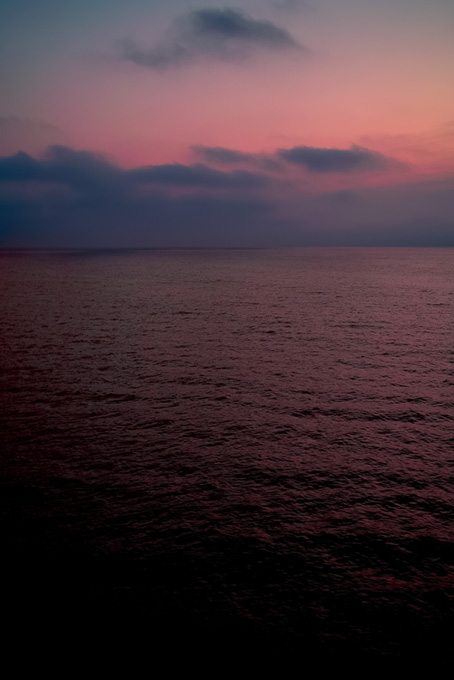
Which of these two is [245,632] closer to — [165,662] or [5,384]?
[165,662]

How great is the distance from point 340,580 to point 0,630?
8459 mm

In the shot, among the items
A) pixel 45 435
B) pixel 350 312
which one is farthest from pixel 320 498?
pixel 350 312

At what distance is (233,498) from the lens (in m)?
16.6

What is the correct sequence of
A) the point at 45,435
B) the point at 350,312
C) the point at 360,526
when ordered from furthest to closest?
the point at 350,312, the point at 45,435, the point at 360,526

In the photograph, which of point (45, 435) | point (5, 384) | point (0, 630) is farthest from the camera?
point (5, 384)

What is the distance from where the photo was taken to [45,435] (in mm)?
21688

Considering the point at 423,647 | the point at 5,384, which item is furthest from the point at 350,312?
the point at 423,647

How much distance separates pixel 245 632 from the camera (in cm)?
1066

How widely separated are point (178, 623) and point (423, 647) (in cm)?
557

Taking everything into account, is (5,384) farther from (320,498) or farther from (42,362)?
(320,498)

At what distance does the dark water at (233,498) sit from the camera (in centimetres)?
1111

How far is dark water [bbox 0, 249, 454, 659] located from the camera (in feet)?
36.4

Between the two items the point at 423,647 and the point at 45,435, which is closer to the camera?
the point at 423,647

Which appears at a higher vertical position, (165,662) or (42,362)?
(42,362)
